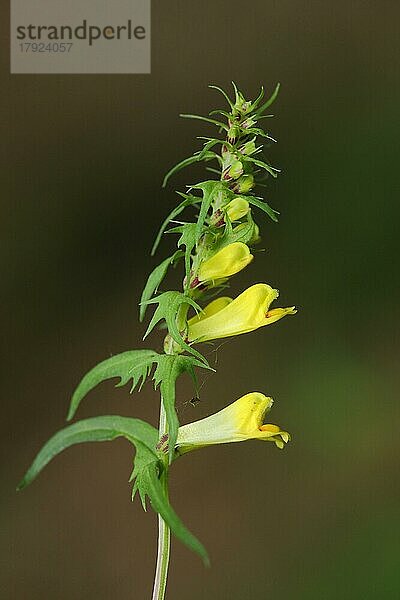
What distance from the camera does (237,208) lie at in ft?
2.27

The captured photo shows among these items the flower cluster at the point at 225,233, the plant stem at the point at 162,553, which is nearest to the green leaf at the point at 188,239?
the flower cluster at the point at 225,233

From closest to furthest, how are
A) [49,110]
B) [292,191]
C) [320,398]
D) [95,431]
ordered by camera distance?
[95,431], [320,398], [292,191], [49,110]

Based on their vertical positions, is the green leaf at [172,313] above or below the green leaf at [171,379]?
above

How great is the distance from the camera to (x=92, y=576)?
2.52 metres

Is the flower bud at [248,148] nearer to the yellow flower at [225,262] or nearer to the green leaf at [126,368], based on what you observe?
the yellow flower at [225,262]

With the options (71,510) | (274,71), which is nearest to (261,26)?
(274,71)

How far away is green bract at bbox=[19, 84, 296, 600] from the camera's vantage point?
647 millimetres

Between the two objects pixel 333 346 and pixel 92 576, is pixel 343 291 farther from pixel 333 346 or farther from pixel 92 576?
pixel 92 576

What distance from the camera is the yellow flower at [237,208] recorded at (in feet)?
2.25

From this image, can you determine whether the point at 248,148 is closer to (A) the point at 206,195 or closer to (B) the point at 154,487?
(A) the point at 206,195

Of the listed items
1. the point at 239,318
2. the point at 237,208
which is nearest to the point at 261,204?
the point at 237,208

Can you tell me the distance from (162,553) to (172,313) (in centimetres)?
19

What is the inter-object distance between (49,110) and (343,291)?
1228 mm

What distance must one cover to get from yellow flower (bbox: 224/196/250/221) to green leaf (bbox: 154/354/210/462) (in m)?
0.13
